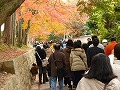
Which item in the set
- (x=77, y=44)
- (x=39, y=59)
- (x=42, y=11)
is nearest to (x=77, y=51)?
(x=77, y=44)

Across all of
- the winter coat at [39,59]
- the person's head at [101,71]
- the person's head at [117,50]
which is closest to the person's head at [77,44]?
the winter coat at [39,59]

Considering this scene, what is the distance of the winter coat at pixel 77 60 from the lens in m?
11.2

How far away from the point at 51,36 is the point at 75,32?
22.6 m

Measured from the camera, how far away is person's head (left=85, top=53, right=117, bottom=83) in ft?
14.7

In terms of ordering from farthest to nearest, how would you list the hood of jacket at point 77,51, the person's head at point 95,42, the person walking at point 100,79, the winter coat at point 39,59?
1. the winter coat at point 39,59
2. the hood of jacket at point 77,51
3. the person's head at point 95,42
4. the person walking at point 100,79

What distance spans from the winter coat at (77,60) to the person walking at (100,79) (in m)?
6.61

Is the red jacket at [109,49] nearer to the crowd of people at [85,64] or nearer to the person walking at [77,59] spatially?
the crowd of people at [85,64]

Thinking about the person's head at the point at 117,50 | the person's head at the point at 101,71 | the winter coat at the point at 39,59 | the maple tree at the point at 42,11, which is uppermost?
the maple tree at the point at 42,11

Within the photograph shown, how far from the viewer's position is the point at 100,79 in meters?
4.48

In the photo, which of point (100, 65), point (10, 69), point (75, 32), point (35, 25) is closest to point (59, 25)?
point (35, 25)

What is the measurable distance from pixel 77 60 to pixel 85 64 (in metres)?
0.32

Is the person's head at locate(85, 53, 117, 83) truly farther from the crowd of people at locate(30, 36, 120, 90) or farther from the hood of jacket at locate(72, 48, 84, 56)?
the hood of jacket at locate(72, 48, 84, 56)

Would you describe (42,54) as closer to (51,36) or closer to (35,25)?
(35,25)

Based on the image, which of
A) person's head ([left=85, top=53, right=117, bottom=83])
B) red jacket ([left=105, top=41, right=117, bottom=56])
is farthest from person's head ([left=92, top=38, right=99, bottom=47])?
person's head ([left=85, top=53, right=117, bottom=83])
